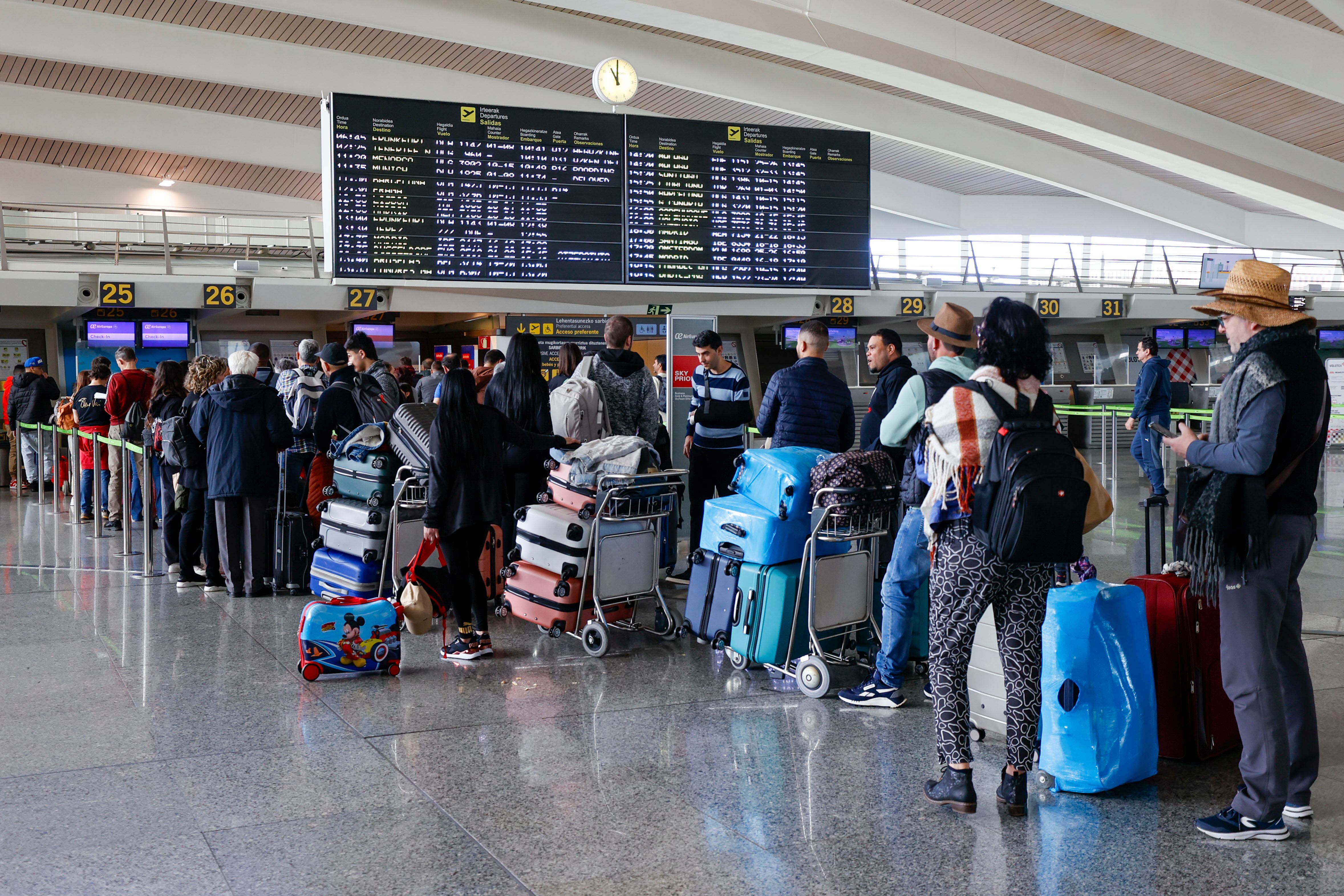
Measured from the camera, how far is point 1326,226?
94.6 feet

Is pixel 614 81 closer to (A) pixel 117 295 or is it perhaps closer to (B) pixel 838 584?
(B) pixel 838 584

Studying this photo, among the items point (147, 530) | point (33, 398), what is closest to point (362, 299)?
point (33, 398)

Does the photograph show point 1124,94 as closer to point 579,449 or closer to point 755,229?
point 755,229

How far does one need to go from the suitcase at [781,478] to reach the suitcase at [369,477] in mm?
2297

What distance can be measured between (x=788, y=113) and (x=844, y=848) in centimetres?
1823

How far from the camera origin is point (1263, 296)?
10.4ft

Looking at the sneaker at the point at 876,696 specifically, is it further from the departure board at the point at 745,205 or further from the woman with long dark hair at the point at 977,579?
the departure board at the point at 745,205

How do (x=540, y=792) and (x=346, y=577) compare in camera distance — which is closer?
(x=540, y=792)

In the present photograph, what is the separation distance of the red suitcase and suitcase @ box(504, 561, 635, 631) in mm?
2691

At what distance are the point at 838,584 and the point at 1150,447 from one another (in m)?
7.56

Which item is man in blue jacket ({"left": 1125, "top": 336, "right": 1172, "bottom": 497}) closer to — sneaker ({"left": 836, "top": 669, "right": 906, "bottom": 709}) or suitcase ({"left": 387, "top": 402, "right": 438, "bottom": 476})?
sneaker ({"left": 836, "top": 669, "right": 906, "bottom": 709})

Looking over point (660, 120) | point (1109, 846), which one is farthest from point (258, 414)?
point (1109, 846)

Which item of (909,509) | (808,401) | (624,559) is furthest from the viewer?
(808,401)

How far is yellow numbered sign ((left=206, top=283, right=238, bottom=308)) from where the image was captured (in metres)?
14.5
